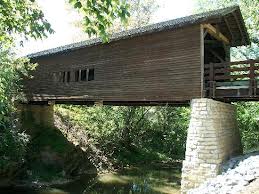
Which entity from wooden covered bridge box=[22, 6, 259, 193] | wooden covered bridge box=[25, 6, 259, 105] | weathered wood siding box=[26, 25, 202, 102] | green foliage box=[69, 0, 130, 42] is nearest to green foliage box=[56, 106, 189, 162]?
wooden covered bridge box=[25, 6, 259, 105]

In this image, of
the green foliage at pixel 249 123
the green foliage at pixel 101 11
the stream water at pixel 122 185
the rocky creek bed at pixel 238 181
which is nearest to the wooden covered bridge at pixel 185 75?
the rocky creek bed at pixel 238 181

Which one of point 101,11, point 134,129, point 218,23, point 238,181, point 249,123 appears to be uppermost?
point 218,23

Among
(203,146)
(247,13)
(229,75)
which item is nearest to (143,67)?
(229,75)

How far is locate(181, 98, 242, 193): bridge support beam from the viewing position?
13.4m

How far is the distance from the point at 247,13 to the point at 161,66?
1222 cm

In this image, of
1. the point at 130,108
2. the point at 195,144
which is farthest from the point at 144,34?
the point at 130,108

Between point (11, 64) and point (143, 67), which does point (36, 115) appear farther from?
point (143, 67)

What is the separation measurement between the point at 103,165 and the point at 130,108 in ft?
17.6

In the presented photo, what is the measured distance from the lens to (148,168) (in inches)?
1003

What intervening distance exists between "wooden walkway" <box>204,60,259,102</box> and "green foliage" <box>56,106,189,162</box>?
515 inches

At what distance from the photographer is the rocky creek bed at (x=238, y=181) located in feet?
33.3

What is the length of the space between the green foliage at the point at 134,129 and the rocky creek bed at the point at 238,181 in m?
14.2

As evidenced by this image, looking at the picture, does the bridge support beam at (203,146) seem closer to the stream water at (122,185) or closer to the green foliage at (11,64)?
the stream water at (122,185)

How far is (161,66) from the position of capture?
15766mm
